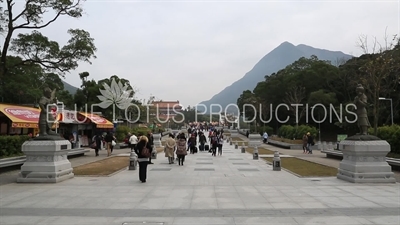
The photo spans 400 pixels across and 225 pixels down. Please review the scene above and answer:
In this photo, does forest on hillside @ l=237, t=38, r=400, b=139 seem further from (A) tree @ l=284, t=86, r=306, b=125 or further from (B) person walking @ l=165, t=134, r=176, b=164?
(B) person walking @ l=165, t=134, r=176, b=164

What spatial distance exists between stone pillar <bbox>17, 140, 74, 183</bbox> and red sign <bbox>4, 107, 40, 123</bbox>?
12139 millimetres

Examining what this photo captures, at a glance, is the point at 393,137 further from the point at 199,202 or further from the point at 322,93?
the point at 322,93

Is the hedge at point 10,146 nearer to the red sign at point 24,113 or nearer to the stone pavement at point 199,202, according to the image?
the red sign at point 24,113

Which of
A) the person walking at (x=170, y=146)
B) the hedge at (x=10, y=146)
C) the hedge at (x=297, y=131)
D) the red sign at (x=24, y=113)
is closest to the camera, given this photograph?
the hedge at (x=10, y=146)

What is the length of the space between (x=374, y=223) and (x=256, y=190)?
174 inches

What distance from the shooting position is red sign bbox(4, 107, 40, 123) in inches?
937

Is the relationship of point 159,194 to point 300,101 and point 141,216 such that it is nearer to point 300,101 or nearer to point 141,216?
point 141,216

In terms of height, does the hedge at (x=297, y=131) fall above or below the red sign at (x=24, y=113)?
below

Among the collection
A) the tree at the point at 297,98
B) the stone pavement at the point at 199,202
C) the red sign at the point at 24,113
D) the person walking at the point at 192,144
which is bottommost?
the stone pavement at the point at 199,202

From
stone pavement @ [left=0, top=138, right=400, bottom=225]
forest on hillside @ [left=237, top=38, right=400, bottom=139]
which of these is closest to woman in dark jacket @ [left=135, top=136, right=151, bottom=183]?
stone pavement @ [left=0, top=138, right=400, bottom=225]

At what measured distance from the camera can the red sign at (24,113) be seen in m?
23.8

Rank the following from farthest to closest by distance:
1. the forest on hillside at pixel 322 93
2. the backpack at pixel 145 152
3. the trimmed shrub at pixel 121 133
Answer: the forest on hillside at pixel 322 93, the trimmed shrub at pixel 121 133, the backpack at pixel 145 152

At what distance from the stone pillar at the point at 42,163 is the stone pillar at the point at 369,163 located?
34.4 ft

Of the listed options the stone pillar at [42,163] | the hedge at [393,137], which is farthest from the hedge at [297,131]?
the stone pillar at [42,163]
